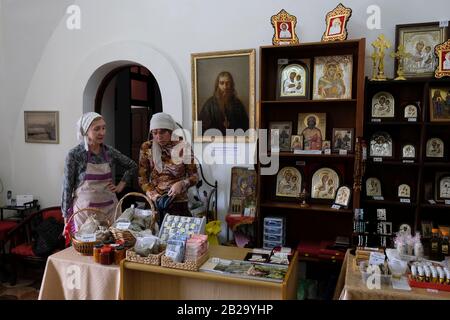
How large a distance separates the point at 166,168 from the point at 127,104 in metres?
2.65

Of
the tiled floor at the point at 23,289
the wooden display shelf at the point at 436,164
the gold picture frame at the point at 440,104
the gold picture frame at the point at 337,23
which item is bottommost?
the tiled floor at the point at 23,289

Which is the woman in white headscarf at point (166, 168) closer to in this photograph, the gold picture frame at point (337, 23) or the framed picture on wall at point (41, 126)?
the gold picture frame at point (337, 23)

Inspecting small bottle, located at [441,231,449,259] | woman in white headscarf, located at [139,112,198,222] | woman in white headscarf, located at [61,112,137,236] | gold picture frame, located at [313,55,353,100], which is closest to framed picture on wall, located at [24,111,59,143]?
woman in white headscarf, located at [61,112,137,236]

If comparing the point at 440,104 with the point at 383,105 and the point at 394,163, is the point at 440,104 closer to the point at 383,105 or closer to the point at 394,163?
the point at 383,105

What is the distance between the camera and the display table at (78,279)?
6.50 feet

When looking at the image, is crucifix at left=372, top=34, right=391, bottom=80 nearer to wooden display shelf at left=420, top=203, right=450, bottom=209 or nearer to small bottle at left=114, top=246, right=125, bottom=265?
wooden display shelf at left=420, top=203, right=450, bottom=209

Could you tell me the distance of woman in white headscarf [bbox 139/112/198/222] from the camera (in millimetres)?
2711

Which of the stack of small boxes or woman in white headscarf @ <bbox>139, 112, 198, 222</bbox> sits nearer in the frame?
woman in white headscarf @ <bbox>139, 112, 198, 222</bbox>

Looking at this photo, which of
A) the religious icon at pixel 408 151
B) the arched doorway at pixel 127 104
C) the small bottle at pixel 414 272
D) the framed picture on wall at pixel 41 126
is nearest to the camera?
the small bottle at pixel 414 272

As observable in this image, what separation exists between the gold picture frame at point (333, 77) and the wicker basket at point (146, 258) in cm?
190

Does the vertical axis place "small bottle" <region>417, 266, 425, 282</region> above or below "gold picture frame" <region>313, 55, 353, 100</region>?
below

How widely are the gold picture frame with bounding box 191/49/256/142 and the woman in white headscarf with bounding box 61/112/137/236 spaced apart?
1132 millimetres

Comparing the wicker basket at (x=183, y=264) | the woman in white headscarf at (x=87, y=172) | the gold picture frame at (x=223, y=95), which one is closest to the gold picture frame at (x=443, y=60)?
the gold picture frame at (x=223, y=95)

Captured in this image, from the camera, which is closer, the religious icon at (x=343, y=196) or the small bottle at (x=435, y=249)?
the small bottle at (x=435, y=249)
